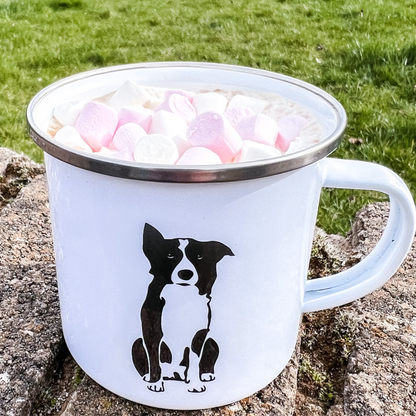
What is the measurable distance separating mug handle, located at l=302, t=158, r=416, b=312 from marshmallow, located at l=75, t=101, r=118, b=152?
1.03 feet

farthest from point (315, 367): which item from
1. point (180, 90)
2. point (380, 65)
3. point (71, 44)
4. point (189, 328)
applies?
point (71, 44)

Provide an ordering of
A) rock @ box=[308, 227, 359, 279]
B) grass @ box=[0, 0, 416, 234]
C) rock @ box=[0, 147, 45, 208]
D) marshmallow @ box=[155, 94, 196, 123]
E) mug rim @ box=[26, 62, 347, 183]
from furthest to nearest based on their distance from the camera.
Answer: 1. grass @ box=[0, 0, 416, 234]
2. rock @ box=[0, 147, 45, 208]
3. rock @ box=[308, 227, 359, 279]
4. marshmallow @ box=[155, 94, 196, 123]
5. mug rim @ box=[26, 62, 347, 183]

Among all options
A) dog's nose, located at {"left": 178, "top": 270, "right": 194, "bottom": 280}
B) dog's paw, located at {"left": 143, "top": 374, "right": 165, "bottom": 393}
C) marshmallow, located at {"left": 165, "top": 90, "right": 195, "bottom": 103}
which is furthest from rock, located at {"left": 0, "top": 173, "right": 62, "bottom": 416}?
marshmallow, located at {"left": 165, "top": 90, "right": 195, "bottom": 103}

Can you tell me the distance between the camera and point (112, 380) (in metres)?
0.84

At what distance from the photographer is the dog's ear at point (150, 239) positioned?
2.24 feet

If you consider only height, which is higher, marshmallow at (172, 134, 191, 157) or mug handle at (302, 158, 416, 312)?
marshmallow at (172, 134, 191, 157)

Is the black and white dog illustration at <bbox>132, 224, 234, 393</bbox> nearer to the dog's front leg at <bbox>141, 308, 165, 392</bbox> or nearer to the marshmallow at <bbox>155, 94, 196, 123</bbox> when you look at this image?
the dog's front leg at <bbox>141, 308, 165, 392</bbox>

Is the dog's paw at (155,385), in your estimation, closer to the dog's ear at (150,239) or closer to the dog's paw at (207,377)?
the dog's paw at (207,377)

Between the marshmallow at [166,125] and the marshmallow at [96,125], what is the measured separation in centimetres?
6

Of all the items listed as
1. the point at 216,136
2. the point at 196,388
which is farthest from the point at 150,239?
the point at 196,388

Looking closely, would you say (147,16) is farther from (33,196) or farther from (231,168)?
(231,168)

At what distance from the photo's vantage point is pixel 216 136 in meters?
0.73

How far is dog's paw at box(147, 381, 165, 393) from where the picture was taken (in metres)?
0.81

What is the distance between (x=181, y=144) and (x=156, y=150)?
0.06 meters
